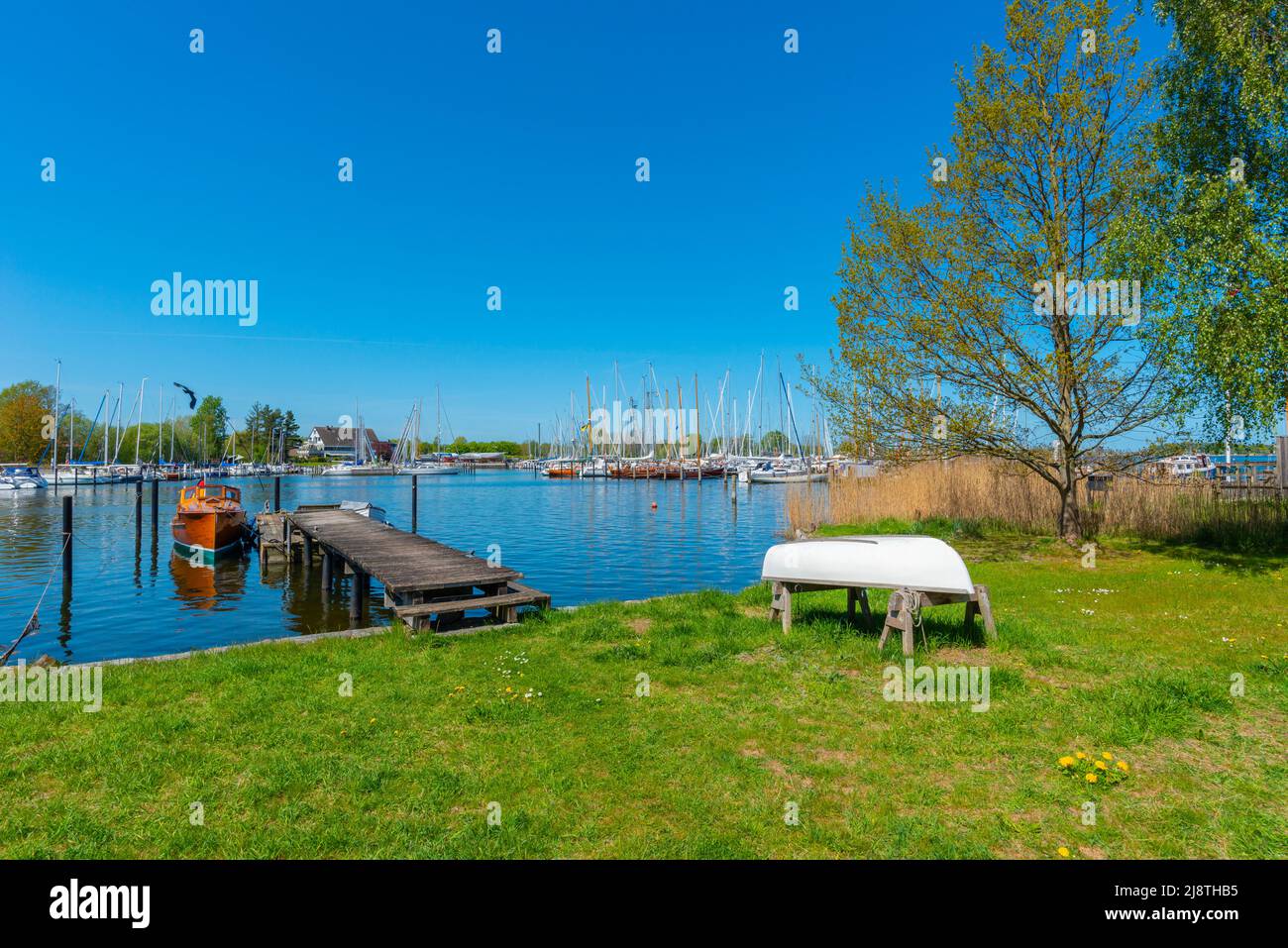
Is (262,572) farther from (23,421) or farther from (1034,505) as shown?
(23,421)

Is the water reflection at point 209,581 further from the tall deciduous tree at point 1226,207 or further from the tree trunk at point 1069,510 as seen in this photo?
the tall deciduous tree at point 1226,207

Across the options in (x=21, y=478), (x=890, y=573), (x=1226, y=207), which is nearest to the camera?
(x=890, y=573)

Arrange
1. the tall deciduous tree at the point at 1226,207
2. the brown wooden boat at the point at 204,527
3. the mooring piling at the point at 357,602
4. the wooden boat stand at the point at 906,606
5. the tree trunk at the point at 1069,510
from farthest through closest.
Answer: the brown wooden boat at the point at 204,527 < the tree trunk at the point at 1069,510 < the mooring piling at the point at 357,602 < the tall deciduous tree at the point at 1226,207 < the wooden boat stand at the point at 906,606

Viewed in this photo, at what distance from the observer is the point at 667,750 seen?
6.54 m

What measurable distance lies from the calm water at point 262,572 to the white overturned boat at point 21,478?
79.3 feet

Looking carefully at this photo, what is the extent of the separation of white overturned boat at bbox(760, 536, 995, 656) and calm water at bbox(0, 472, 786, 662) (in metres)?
9.90

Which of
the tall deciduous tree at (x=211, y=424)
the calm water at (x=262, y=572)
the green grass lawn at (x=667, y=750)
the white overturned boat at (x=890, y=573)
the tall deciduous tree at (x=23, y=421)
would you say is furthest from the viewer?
the tall deciduous tree at (x=211, y=424)

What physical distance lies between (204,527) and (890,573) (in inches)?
1138

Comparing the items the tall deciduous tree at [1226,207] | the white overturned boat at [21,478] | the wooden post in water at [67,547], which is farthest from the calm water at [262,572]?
the white overturned boat at [21,478]

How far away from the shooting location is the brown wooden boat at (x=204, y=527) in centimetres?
2859

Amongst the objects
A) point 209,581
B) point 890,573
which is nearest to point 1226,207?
point 890,573

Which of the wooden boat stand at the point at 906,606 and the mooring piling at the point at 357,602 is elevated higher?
the wooden boat stand at the point at 906,606

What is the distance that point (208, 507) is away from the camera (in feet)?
96.9
